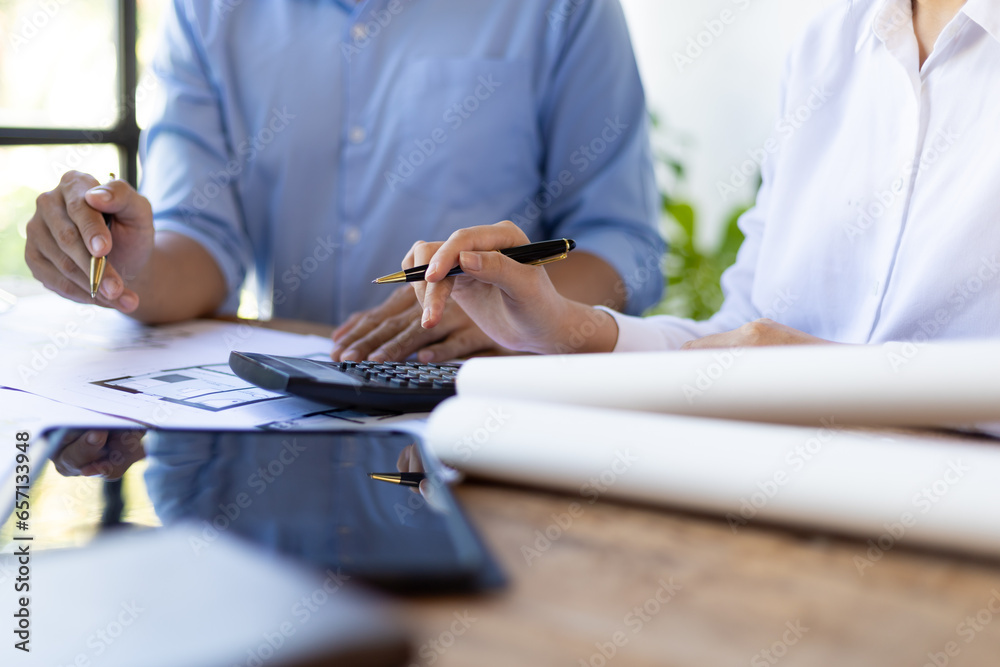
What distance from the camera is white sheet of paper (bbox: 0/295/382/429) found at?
57 cm

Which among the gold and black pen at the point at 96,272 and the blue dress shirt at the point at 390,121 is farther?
the blue dress shirt at the point at 390,121

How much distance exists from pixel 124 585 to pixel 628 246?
925mm

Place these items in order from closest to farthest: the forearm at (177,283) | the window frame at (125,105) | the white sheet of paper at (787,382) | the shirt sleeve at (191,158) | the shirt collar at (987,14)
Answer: the white sheet of paper at (787,382) → the shirt collar at (987,14) → the forearm at (177,283) → the shirt sleeve at (191,158) → the window frame at (125,105)

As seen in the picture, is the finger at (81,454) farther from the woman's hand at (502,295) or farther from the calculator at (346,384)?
the woman's hand at (502,295)

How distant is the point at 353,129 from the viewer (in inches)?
48.3

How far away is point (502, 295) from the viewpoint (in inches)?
28.0

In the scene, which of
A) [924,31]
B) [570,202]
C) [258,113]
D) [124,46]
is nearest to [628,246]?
[570,202]

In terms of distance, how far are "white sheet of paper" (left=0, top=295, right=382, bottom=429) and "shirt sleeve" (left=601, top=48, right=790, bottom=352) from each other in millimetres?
330

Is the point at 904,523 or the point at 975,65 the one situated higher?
the point at 975,65

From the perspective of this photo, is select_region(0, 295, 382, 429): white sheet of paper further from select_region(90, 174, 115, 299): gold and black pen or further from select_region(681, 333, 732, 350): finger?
select_region(681, 333, 732, 350): finger

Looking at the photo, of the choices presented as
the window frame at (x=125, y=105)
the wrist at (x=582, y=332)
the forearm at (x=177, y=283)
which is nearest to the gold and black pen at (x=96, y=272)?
the forearm at (x=177, y=283)

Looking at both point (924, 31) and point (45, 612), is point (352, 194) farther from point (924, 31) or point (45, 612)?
point (45, 612)

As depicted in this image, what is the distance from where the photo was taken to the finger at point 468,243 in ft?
2.02

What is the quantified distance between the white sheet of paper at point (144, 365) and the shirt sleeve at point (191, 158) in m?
0.18
